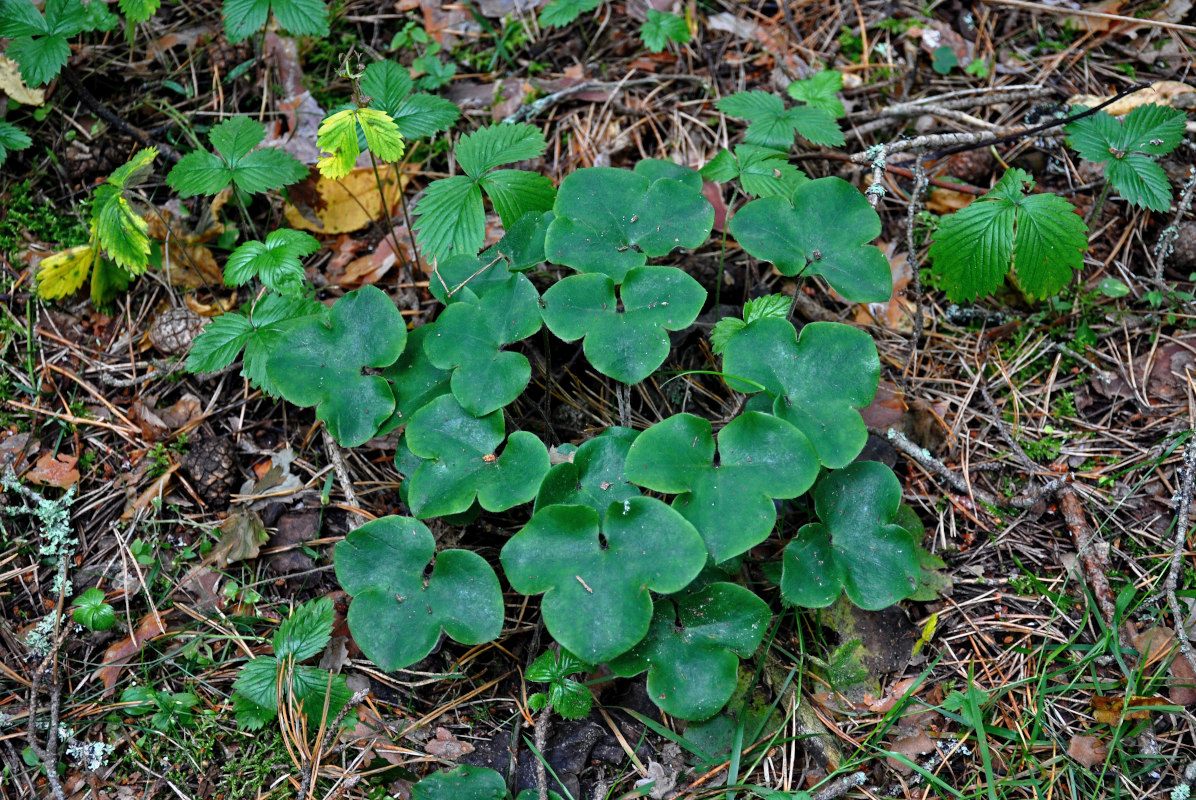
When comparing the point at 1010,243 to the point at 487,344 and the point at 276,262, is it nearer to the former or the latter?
the point at 487,344

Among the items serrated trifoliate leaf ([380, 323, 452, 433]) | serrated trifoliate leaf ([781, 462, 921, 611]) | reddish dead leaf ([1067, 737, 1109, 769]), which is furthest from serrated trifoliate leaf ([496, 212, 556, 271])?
reddish dead leaf ([1067, 737, 1109, 769])

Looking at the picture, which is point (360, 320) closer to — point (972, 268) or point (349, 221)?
point (349, 221)

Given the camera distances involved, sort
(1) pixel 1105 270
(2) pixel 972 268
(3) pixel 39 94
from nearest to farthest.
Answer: (2) pixel 972 268 → (1) pixel 1105 270 → (3) pixel 39 94

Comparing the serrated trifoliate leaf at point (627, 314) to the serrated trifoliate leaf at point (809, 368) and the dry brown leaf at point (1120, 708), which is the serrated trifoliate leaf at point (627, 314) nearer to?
the serrated trifoliate leaf at point (809, 368)

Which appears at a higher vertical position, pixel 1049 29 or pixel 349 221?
pixel 1049 29

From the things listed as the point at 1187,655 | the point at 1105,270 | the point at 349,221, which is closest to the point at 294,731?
the point at 349,221

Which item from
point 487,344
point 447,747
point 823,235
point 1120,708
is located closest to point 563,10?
point 823,235
